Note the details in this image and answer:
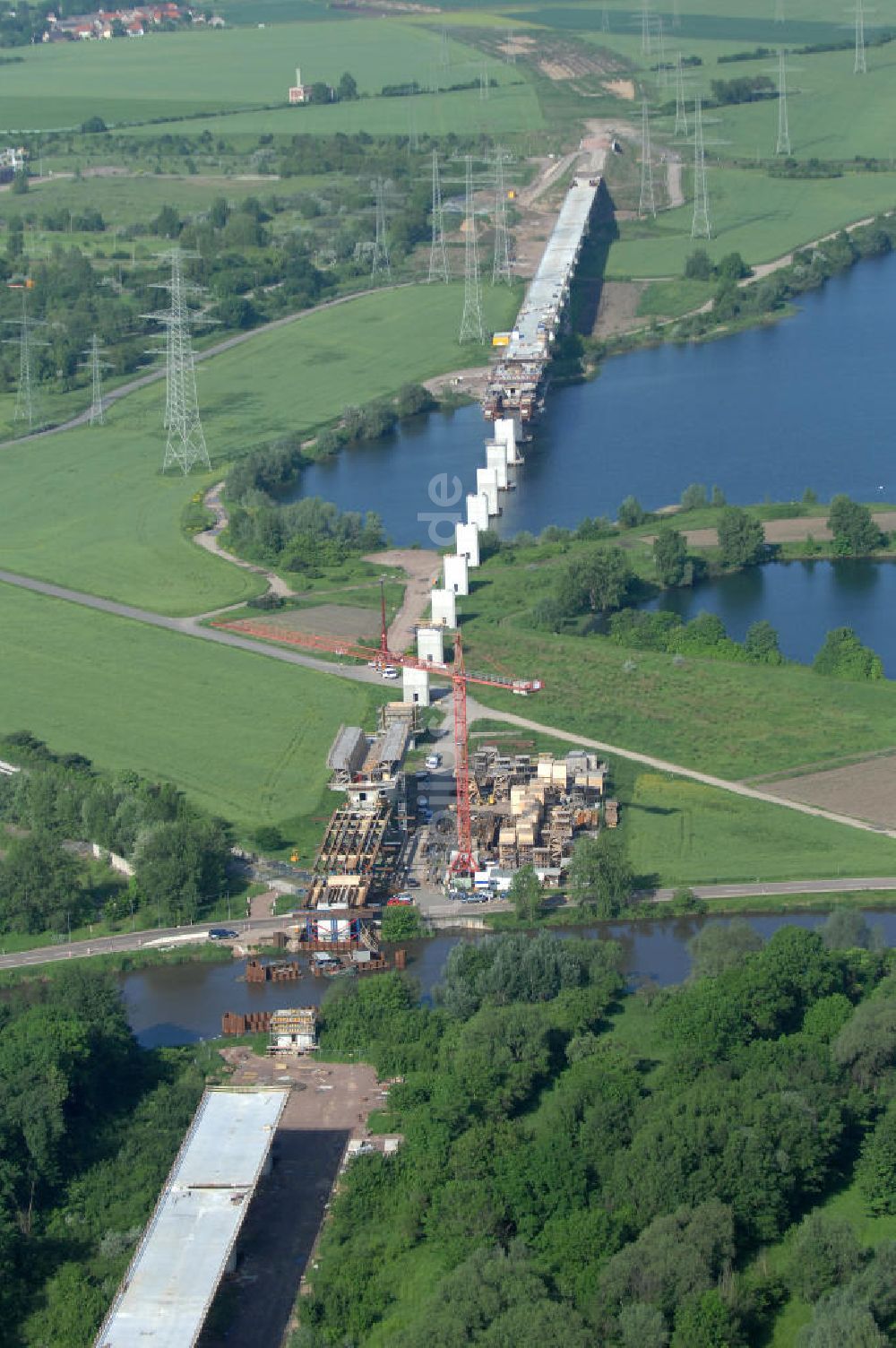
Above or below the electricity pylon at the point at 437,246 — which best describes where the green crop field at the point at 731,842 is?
below

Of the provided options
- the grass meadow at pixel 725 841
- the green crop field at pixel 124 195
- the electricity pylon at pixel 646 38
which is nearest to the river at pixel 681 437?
the grass meadow at pixel 725 841

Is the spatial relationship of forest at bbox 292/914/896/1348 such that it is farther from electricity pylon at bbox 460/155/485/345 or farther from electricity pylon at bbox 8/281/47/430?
electricity pylon at bbox 460/155/485/345

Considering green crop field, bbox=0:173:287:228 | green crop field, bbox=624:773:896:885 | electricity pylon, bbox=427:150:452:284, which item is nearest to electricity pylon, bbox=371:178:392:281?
electricity pylon, bbox=427:150:452:284

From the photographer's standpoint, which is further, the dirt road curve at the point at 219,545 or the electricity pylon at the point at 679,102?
the electricity pylon at the point at 679,102

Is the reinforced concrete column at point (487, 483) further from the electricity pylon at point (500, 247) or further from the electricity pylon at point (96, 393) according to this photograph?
the electricity pylon at point (500, 247)

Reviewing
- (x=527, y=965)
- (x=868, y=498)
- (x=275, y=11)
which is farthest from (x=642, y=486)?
(x=275, y=11)

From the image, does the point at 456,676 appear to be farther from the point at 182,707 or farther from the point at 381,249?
the point at 381,249

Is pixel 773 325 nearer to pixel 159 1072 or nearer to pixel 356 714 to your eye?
pixel 356 714
